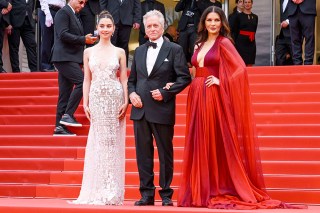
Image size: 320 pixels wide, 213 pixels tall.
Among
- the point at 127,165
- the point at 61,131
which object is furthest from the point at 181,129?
the point at 61,131

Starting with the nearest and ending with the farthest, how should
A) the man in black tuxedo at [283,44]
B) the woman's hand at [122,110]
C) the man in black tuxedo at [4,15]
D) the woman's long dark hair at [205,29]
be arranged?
the woman's long dark hair at [205,29]
the woman's hand at [122,110]
the man in black tuxedo at [4,15]
the man in black tuxedo at [283,44]

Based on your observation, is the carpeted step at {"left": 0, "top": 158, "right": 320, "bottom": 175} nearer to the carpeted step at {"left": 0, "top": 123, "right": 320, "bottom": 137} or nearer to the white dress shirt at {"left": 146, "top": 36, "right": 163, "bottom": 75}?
the carpeted step at {"left": 0, "top": 123, "right": 320, "bottom": 137}

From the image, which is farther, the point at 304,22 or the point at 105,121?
the point at 304,22

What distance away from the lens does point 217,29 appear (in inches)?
308

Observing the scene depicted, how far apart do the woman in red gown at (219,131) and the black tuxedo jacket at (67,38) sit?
112 inches

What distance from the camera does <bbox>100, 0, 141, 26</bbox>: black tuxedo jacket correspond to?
12.5 metres

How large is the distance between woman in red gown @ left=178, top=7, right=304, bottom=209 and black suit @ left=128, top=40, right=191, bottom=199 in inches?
7.0

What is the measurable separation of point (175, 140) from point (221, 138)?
7.17 feet

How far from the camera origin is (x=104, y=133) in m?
7.94

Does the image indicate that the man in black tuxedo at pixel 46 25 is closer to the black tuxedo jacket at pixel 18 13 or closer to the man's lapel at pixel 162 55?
the black tuxedo jacket at pixel 18 13

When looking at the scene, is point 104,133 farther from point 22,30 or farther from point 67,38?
point 22,30

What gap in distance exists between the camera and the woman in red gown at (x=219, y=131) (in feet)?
24.9

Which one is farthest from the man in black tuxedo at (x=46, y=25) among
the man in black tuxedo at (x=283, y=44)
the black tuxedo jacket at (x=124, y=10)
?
the man in black tuxedo at (x=283, y=44)

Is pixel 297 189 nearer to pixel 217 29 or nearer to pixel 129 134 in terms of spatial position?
pixel 217 29
